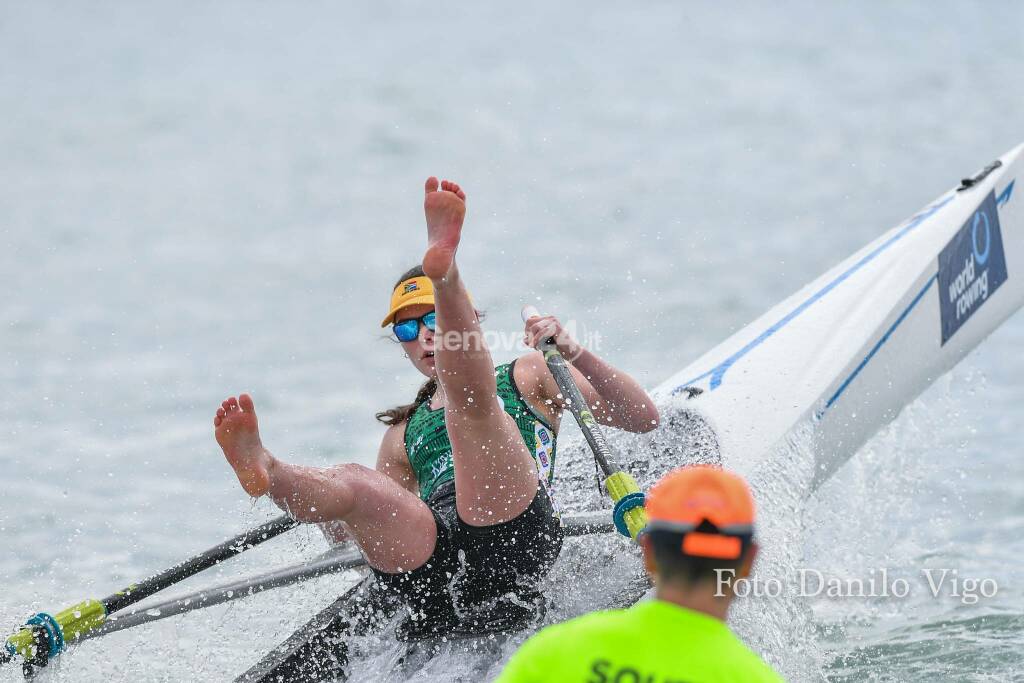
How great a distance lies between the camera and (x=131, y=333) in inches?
296

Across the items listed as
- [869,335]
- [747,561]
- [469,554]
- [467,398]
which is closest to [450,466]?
[469,554]

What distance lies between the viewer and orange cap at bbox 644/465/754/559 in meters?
1.47

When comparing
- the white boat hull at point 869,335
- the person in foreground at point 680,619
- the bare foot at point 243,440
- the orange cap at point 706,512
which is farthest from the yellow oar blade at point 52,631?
the orange cap at point 706,512

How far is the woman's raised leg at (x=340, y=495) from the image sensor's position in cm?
252

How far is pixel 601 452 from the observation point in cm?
331

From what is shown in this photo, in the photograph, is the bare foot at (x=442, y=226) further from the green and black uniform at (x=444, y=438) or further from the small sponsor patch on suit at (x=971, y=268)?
the small sponsor patch on suit at (x=971, y=268)

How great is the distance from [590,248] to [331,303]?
189cm

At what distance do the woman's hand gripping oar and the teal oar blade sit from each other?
92 centimetres

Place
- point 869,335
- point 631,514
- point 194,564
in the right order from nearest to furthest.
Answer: point 631,514 < point 194,564 < point 869,335

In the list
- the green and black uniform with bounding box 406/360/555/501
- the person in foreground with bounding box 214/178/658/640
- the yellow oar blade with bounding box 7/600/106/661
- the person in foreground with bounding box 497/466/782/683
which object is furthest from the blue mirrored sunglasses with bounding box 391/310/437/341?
the person in foreground with bounding box 497/466/782/683

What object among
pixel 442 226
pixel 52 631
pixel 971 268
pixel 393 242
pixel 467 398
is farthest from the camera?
pixel 393 242

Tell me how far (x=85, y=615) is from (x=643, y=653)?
7.69ft

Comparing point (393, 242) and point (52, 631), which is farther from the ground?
point (393, 242)

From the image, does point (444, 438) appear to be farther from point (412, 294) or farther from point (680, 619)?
point (680, 619)
